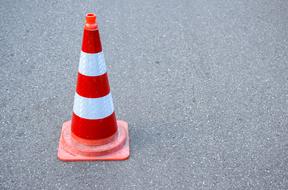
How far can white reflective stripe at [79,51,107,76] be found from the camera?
2924 mm

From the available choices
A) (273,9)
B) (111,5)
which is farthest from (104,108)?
(273,9)

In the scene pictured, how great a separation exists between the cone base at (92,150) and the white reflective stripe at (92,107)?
23 centimetres

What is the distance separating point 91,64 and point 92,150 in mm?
635

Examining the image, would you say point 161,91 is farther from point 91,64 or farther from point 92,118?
point 91,64

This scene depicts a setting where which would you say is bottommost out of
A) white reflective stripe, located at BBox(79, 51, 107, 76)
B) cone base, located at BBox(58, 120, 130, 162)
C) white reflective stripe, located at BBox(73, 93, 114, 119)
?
cone base, located at BBox(58, 120, 130, 162)

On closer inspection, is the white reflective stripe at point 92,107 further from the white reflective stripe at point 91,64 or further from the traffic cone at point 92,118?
the white reflective stripe at point 91,64

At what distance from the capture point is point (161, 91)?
13.0 ft

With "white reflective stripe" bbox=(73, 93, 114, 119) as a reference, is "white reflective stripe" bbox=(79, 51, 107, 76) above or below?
above

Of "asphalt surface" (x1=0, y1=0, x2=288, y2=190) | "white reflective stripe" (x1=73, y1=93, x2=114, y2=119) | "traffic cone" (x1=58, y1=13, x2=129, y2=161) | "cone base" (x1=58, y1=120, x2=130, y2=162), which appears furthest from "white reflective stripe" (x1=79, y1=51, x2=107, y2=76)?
"asphalt surface" (x1=0, y1=0, x2=288, y2=190)

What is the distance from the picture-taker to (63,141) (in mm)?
3242

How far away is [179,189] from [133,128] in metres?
0.76

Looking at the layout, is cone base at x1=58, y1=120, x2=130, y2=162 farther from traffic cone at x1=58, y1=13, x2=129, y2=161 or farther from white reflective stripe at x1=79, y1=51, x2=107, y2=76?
white reflective stripe at x1=79, y1=51, x2=107, y2=76

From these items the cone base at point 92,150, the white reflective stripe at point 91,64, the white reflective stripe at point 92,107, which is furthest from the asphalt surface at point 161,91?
the white reflective stripe at point 91,64

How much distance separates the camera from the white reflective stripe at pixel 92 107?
3047 mm
